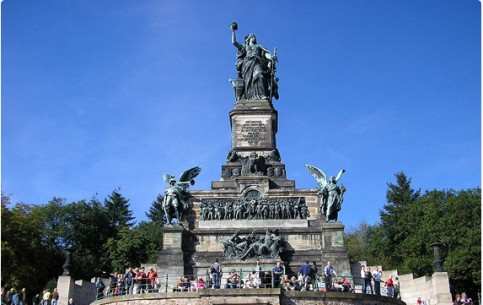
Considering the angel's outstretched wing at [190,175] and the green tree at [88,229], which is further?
the green tree at [88,229]

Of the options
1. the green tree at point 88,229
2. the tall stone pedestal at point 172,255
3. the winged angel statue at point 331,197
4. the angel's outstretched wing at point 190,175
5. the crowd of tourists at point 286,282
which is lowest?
the crowd of tourists at point 286,282

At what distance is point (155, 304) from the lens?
2084 centimetres

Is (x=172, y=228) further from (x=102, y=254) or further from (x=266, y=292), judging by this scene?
(x=102, y=254)

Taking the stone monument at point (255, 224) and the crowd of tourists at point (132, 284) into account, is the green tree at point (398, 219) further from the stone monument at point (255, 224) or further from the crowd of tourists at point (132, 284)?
the crowd of tourists at point (132, 284)

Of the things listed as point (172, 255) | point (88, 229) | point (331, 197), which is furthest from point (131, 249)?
point (331, 197)

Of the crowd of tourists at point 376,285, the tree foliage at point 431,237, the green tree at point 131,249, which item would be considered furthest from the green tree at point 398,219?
the crowd of tourists at point 376,285

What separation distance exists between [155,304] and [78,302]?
822cm

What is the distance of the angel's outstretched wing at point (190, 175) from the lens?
30486mm

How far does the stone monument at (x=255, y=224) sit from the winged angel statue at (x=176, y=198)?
0.37 ft

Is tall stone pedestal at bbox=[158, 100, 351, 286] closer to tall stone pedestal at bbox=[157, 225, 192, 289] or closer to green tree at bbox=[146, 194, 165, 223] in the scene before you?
tall stone pedestal at bbox=[157, 225, 192, 289]

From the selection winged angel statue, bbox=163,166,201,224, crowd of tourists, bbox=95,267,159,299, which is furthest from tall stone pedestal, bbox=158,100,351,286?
crowd of tourists, bbox=95,267,159,299

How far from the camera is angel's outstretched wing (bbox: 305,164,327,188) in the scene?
30.0 meters

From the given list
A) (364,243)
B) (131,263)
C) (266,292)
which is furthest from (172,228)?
(364,243)

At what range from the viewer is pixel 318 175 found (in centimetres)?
3048
